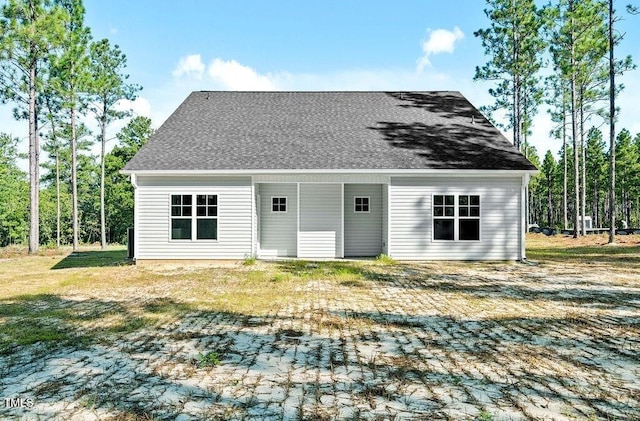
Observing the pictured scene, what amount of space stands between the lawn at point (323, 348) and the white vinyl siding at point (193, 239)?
3.38 m

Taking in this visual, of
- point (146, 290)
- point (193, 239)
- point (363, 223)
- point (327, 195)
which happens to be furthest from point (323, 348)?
point (363, 223)

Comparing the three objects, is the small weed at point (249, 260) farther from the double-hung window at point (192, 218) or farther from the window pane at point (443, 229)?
the window pane at point (443, 229)

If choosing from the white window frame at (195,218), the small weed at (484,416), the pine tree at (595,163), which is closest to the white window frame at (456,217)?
the white window frame at (195,218)

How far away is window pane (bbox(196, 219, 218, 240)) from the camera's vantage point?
13766mm

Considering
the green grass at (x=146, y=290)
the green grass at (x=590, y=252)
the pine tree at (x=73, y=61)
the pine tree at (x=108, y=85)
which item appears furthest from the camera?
the pine tree at (x=108, y=85)

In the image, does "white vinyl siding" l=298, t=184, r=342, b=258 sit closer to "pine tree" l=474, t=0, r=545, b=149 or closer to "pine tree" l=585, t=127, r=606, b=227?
"pine tree" l=474, t=0, r=545, b=149

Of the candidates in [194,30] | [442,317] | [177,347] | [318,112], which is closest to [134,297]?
[177,347]

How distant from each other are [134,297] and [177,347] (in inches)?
154

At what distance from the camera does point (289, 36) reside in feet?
59.1

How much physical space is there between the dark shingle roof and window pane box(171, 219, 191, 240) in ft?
5.64

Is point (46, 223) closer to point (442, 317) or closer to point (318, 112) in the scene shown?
point (318, 112)

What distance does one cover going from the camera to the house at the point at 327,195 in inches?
538

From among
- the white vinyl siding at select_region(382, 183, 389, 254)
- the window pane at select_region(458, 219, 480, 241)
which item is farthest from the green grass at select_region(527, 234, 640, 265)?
the white vinyl siding at select_region(382, 183, 389, 254)

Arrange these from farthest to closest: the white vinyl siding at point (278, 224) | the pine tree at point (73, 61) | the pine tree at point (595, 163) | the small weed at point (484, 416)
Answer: the pine tree at point (595, 163), the pine tree at point (73, 61), the white vinyl siding at point (278, 224), the small weed at point (484, 416)
